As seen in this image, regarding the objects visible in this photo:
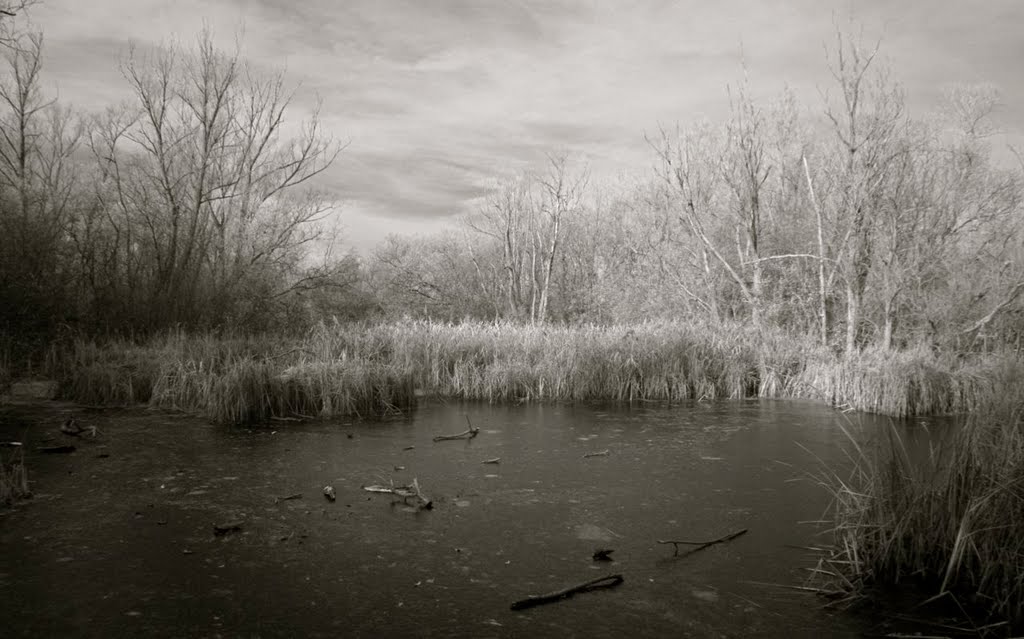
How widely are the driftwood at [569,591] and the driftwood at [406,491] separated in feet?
5.81

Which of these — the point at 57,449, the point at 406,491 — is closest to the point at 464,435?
the point at 406,491

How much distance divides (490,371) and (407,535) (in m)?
6.98

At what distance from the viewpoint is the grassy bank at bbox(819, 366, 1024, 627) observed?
3.54 m

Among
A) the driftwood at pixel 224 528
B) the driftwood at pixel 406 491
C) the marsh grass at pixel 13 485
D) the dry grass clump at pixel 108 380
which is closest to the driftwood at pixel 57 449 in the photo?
the marsh grass at pixel 13 485

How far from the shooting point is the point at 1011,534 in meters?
3.52

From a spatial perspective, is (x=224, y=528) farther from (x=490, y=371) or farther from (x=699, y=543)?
(x=490, y=371)

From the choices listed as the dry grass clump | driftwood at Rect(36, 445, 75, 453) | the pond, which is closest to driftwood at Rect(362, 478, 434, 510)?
the pond

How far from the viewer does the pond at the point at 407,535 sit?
347cm

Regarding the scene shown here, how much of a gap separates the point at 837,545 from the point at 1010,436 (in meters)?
1.21

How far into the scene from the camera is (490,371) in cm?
1160

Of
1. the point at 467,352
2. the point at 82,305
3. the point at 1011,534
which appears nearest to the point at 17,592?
the point at 1011,534

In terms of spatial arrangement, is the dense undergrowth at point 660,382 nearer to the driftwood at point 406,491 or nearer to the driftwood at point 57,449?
the driftwood at point 57,449

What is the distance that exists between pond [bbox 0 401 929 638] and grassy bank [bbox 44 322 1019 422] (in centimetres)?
143

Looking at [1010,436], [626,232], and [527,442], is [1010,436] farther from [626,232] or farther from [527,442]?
[626,232]
